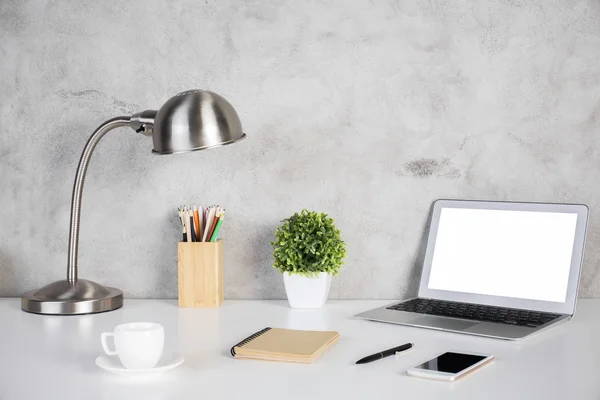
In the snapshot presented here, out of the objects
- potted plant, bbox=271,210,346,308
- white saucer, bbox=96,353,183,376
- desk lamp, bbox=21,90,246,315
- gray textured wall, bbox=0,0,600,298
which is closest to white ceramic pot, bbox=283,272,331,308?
potted plant, bbox=271,210,346,308

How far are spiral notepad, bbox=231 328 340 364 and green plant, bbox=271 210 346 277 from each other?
0.90 ft

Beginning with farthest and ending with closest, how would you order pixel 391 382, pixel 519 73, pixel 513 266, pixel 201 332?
pixel 519 73, pixel 513 266, pixel 201 332, pixel 391 382

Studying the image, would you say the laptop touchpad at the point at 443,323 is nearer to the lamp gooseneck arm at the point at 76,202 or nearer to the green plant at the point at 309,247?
the green plant at the point at 309,247

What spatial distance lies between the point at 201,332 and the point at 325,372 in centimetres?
35

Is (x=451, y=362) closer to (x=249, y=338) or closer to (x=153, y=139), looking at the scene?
(x=249, y=338)

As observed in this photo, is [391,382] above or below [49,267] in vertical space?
below

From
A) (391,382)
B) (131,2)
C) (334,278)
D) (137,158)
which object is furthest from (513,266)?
(131,2)

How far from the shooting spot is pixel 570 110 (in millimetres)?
1652

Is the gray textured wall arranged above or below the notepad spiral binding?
above

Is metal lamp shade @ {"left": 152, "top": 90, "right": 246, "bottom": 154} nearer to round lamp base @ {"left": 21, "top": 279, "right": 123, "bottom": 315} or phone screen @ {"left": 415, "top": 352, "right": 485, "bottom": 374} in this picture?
round lamp base @ {"left": 21, "top": 279, "right": 123, "bottom": 315}

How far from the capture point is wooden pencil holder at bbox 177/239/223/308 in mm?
1557

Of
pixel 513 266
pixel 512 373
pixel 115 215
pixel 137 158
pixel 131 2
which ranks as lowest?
pixel 512 373

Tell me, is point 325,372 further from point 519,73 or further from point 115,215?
point 519,73

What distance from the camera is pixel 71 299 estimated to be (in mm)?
1501
